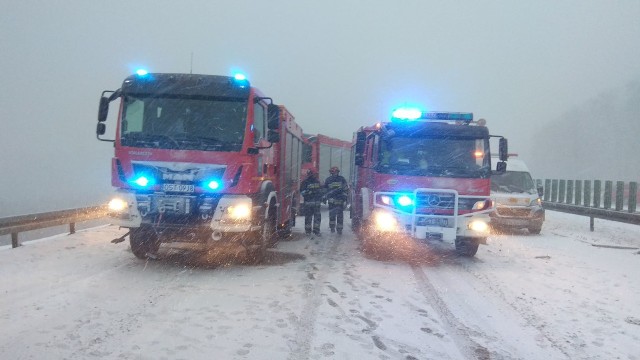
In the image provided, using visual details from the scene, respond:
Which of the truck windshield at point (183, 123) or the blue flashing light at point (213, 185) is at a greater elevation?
the truck windshield at point (183, 123)

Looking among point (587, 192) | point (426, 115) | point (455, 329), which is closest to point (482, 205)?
point (426, 115)

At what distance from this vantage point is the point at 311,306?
19.4 feet

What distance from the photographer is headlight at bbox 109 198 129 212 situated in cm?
741

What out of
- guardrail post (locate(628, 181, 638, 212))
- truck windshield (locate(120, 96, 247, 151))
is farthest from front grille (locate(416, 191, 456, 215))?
guardrail post (locate(628, 181, 638, 212))

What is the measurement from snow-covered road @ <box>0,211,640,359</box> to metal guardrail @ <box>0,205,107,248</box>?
387 millimetres

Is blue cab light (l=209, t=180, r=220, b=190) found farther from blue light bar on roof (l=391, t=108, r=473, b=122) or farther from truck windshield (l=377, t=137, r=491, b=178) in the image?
blue light bar on roof (l=391, t=108, r=473, b=122)

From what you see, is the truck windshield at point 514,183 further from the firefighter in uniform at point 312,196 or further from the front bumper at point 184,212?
the front bumper at point 184,212

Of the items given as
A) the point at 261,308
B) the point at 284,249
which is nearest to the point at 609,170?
the point at 284,249

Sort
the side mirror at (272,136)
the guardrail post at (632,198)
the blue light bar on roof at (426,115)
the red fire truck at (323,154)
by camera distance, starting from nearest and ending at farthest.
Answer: the side mirror at (272,136)
the blue light bar on roof at (426,115)
the guardrail post at (632,198)
the red fire truck at (323,154)

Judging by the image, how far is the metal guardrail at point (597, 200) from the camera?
12714 mm

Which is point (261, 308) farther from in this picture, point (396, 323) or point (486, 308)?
point (486, 308)

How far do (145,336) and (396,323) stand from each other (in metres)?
2.63

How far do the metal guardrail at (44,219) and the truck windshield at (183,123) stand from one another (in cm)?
337

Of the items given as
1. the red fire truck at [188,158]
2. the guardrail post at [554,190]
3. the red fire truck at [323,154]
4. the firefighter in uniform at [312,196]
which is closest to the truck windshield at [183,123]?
the red fire truck at [188,158]
